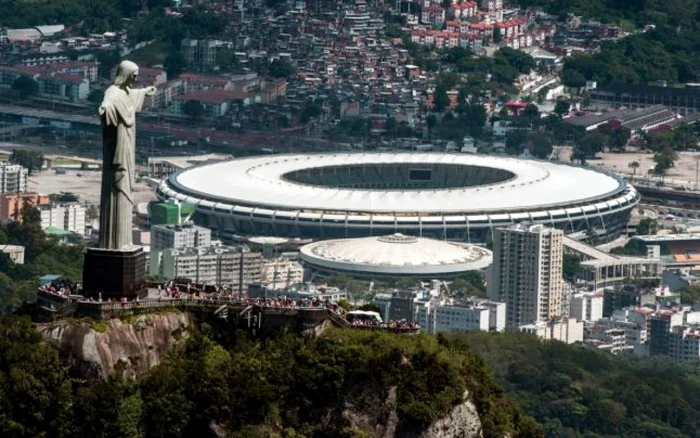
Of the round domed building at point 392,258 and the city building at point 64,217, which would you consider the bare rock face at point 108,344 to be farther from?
the city building at point 64,217

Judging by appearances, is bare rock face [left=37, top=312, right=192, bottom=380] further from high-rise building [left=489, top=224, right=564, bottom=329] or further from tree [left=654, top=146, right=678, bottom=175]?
tree [left=654, top=146, right=678, bottom=175]

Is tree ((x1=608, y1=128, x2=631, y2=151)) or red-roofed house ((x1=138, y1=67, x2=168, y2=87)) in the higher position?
red-roofed house ((x1=138, y1=67, x2=168, y2=87))

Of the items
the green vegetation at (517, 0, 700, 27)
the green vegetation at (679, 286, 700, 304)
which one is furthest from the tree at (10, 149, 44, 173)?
the green vegetation at (517, 0, 700, 27)

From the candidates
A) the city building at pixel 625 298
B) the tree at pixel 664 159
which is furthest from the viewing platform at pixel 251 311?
the tree at pixel 664 159

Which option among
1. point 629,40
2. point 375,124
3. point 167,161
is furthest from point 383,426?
point 629,40

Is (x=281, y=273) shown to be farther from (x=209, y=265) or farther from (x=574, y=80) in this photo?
(x=574, y=80)

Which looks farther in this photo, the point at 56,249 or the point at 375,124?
the point at 375,124

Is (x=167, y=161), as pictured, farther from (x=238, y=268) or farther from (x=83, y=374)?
(x=83, y=374)

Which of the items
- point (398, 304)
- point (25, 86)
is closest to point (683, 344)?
point (398, 304)
